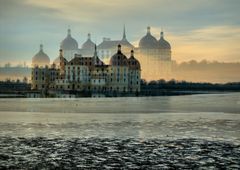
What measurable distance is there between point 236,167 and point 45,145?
451 inches

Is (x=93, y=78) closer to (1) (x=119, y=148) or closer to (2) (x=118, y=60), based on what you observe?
(2) (x=118, y=60)

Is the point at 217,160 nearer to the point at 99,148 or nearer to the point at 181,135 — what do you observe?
the point at 99,148

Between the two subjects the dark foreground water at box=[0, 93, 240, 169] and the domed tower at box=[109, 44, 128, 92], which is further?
the domed tower at box=[109, 44, 128, 92]

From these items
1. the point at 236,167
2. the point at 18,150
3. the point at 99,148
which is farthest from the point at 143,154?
the point at 18,150

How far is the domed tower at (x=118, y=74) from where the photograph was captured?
15800 centimetres

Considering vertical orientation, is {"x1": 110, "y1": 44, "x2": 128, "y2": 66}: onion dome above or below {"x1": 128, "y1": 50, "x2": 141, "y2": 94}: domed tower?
above

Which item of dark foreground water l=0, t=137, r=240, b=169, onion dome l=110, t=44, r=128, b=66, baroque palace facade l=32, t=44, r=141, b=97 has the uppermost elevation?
onion dome l=110, t=44, r=128, b=66

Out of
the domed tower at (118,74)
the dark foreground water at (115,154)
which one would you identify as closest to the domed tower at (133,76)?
the domed tower at (118,74)

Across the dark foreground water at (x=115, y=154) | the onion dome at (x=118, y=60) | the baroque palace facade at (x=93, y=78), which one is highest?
the onion dome at (x=118, y=60)

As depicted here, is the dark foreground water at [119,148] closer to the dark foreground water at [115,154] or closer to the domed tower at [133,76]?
the dark foreground water at [115,154]

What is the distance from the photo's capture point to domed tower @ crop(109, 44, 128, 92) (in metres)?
158

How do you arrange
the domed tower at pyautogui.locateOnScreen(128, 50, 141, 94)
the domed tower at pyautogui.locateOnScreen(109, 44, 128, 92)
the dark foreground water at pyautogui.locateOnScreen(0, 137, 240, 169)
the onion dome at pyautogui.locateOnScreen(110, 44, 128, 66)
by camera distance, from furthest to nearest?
the domed tower at pyautogui.locateOnScreen(128, 50, 141, 94)
the onion dome at pyautogui.locateOnScreen(110, 44, 128, 66)
the domed tower at pyautogui.locateOnScreen(109, 44, 128, 92)
the dark foreground water at pyautogui.locateOnScreen(0, 137, 240, 169)

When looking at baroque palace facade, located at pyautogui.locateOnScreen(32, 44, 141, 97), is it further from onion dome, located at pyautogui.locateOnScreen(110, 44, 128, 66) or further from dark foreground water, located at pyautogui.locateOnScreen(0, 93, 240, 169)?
dark foreground water, located at pyautogui.locateOnScreen(0, 93, 240, 169)

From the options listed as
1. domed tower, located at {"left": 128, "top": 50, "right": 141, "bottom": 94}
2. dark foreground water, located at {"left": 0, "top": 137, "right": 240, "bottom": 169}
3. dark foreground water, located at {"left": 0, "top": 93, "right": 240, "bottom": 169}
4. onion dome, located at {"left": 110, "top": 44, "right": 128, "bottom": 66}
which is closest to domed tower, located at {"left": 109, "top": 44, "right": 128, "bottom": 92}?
onion dome, located at {"left": 110, "top": 44, "right": 128, "bottom": 66}
